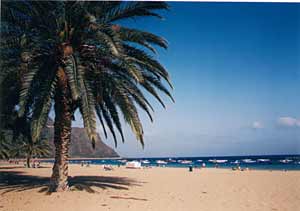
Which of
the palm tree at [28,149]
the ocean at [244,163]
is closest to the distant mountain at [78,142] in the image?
the palm tree at [28,149]

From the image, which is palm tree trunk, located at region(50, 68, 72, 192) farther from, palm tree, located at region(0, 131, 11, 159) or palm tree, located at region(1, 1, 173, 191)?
palm tree, located at region(0, 131, 11, 159)

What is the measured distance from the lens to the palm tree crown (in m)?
6.88

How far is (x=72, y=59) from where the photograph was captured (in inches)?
281

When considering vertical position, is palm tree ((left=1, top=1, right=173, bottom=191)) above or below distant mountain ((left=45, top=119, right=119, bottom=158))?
above

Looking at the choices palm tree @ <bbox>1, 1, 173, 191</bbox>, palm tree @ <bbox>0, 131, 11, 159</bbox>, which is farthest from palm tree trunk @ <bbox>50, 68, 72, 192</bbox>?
palm tree @ <bbox>0, 131, 11, 159</bbox>

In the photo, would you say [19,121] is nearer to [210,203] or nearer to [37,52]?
[37,52]

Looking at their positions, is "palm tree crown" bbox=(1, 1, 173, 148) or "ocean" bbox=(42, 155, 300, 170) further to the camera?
"ocean" bbox=(42, 155, 300, 170)

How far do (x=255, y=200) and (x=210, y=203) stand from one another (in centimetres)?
142

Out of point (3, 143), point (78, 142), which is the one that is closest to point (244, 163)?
point (78, 142)

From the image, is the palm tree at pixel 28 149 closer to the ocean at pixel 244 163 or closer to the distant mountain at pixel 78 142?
the distant mountain at pixel 78 142

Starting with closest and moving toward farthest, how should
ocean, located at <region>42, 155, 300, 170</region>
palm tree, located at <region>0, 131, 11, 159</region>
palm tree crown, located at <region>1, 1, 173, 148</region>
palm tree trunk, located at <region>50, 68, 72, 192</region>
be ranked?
palm tree crown, located at <region>1, 1, 173, 148</region>
palm tree trunk, located at <region>50, 68, 72, 192</region>
palm tree, located at <region>0, 131, 11, 159</region>
ocean, located at <region>42, 155, 300, 170</region>

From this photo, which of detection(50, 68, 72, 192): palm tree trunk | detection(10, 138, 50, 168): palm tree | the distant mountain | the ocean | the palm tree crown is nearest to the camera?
the palm tree crown

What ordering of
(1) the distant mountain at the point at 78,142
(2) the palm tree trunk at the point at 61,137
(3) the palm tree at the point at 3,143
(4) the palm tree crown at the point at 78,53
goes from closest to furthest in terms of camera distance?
1. (4) the palm tree crown at the point at 78,53
2. (2) the palm tree trunk at the point at 61,137
3. (1) the distant mountain at the point at 78,142
4. (3) the palm tree at the point at 3,143

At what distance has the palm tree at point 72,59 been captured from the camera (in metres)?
6.89
